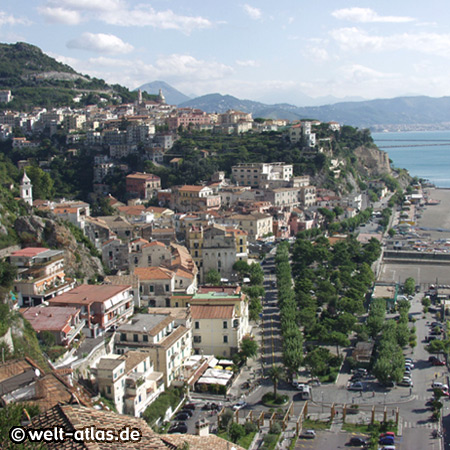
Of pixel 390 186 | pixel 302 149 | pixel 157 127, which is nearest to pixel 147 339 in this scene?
pixel 302 149

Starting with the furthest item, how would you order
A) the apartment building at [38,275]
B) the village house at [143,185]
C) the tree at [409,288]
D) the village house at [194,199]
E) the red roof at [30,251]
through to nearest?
the village house at [143,185] < the village house at [194,199] < the tree at [409,288] < the red roof at [30,251] < the apartment building at [38,275]

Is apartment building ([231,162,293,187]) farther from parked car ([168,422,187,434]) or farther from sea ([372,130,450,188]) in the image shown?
sea ([372,130,450,188])

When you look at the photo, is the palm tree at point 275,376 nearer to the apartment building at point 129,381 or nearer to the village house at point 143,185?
the apartment building at point 129,381

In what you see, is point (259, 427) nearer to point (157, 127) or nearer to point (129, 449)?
point (129, 449)

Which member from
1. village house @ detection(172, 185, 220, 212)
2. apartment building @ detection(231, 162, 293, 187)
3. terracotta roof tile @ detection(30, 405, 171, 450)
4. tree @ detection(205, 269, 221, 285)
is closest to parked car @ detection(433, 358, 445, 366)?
tree @ detection(205, 269, 221, 285)

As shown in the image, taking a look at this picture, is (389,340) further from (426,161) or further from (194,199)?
(426,161)

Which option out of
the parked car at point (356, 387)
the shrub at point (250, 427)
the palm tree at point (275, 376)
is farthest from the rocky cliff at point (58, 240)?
the parked car at point (356, 387)

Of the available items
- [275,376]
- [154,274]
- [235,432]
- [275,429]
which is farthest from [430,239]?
[235,432]

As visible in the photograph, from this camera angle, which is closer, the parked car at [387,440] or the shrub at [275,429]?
the parked car at [387,440]
